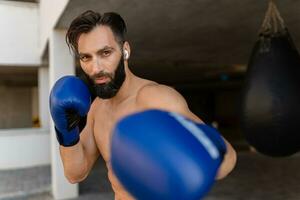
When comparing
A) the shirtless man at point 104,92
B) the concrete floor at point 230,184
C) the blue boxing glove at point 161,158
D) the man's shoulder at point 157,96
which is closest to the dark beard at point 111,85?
the shirtless man at point 104,92

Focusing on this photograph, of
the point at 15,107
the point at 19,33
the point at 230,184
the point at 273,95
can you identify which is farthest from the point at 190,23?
the point at 15,107

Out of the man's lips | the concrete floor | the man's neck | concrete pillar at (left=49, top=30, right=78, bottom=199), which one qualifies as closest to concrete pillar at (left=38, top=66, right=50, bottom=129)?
the concrete floor

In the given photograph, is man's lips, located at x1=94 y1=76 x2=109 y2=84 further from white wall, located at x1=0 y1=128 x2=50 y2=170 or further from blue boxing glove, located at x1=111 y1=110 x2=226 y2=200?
→ white wall, located at x1=0 y1=128 x2=50 y2=170

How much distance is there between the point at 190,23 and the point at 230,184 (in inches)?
→ 93.8

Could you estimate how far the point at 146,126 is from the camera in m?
0.88

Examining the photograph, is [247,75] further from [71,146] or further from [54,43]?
[54,43]

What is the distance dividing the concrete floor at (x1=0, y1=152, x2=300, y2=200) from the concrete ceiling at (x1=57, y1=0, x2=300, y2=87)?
2176 mm

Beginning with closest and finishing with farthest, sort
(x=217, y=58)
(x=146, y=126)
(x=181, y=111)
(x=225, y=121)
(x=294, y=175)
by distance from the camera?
(x=146, y=126)
(x=181, y=111)
(x=294, y=175)
(x=217, y=58)
(x=225, y=121)

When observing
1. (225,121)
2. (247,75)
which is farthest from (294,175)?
(225,121)

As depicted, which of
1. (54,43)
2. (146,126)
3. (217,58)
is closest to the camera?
(146,126)

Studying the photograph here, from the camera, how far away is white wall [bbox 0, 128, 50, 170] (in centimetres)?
664

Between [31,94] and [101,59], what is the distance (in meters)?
12.9

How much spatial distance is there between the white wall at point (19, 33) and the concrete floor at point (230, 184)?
2.14 metres

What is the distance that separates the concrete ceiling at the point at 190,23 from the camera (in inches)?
138
